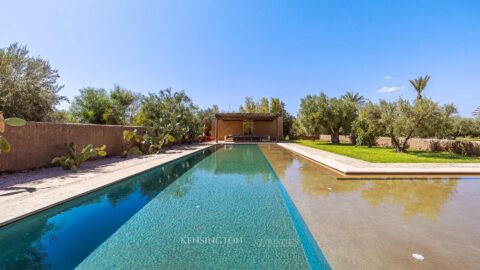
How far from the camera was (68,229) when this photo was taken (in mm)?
3668

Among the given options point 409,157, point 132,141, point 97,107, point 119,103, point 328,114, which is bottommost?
point 409,157

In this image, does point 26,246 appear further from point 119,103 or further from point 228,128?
point 119,103

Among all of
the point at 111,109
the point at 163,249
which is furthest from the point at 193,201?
the point at 111,109

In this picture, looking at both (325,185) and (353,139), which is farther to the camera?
(353,139)

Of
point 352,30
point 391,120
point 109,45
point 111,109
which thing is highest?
point 352,30

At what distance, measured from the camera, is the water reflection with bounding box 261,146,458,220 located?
4.65m

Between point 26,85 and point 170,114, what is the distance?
8799mm

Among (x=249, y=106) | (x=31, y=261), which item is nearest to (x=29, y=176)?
(x=31, y=261)

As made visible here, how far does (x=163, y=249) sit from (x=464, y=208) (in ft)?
19.0

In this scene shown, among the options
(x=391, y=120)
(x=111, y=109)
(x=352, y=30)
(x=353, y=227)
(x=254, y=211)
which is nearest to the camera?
(x=353, y=227)

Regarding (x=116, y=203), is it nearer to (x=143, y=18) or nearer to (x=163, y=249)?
(x=163, y=249)

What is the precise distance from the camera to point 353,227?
142 inches

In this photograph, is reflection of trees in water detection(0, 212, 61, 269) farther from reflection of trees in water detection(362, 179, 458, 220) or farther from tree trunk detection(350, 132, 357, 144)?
tree trunk detection(350, 132, 357, 144)

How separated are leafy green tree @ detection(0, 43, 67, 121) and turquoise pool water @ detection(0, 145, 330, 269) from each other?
394 inches
